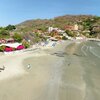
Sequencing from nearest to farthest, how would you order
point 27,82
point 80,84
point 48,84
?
point 48,84
point 27,82
point 80,84

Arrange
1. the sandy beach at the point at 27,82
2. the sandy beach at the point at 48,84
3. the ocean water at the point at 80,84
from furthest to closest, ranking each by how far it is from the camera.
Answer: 1. the ocean water at the point at 80,84
2. the sandy beach at the point at 48,84
3. the sandy beach at the point at 27,82

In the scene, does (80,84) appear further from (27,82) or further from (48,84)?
(27,82)

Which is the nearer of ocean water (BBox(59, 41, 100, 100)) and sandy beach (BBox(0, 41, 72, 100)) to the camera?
sandy beach (BBox(0, 41, 72, 100))

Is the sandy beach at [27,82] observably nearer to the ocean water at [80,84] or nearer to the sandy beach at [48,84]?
the sandy beach at [48,84]

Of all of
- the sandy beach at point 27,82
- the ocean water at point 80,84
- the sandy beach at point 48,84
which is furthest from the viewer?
the ocean water at point 80,84

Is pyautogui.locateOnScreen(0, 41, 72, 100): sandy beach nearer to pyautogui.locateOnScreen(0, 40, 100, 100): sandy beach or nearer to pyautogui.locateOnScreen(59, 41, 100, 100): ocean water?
pyautogui.locateOnScreen(0, 40, 100, 100): sandy beach

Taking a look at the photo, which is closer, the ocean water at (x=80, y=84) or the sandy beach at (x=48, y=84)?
the sandy beach at (x=48, y=84)

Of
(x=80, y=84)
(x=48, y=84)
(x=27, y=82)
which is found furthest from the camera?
(x=80, y=84)

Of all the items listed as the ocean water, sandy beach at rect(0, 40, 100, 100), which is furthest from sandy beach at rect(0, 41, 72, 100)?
the ocean water

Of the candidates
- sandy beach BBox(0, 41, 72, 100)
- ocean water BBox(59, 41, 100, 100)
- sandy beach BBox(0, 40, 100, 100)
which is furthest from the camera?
ocean water BBox(59, 41, 100, 100)

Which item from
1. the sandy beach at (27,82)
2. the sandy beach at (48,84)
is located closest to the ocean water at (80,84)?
the sandy beach at (48,84)

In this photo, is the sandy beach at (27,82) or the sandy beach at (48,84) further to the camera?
the sandy beach at (48,84)

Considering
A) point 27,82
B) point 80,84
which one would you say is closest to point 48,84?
point 27,82

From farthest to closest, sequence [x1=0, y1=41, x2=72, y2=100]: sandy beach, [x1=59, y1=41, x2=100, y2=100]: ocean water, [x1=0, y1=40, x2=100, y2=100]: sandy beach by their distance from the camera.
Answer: [x1=59, y1=41, x2=100, y2=100]: ocean water, [x1=0, y1=40, x2=100, y2=100]: sandy beach, [x1=0, y1=41, x2=72, y2=100]: sandy beach
